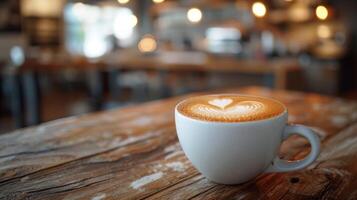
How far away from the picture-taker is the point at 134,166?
685 millimetres

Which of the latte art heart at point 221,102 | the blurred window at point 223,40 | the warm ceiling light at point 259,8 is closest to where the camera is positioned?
the latte art heart at point 221,102

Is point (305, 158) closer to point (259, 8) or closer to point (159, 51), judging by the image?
point (259, 8)

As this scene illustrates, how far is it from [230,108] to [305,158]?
0.15m

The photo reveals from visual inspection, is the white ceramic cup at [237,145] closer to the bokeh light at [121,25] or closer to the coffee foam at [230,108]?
the coffee foam at [230,108]

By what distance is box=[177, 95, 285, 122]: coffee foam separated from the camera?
0.55 metres

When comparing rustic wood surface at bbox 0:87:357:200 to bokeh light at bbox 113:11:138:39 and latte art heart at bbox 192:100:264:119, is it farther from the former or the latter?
bokeh light at bbox 113:11:138:39

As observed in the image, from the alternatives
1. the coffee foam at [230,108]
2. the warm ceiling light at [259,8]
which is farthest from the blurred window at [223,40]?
the coffee foam at [230,108]

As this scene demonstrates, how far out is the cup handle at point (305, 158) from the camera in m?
0.55

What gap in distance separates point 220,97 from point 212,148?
6.8 inches

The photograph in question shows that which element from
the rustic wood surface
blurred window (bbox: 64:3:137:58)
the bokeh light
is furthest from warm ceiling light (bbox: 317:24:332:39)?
the rustic wood surface

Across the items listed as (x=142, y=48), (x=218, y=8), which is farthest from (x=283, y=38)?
(x=142, y=48)

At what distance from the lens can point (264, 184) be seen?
0.60 m

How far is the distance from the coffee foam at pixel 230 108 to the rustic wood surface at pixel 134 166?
13 cm

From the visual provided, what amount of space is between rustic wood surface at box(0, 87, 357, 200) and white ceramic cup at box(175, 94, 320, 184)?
4 cm
